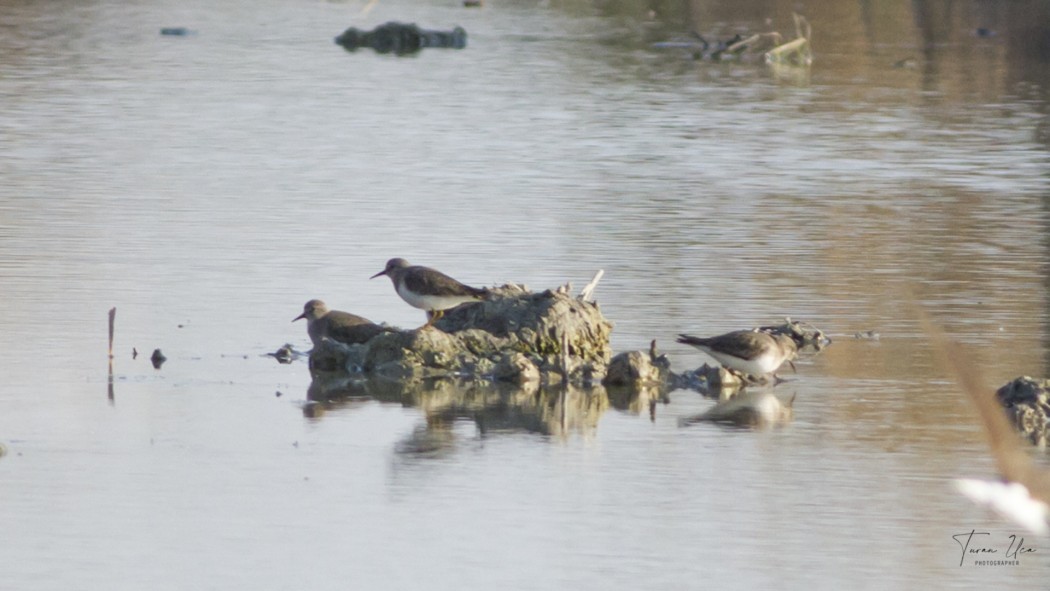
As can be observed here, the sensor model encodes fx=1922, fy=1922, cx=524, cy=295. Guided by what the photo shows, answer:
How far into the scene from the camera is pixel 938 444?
9.34 metres

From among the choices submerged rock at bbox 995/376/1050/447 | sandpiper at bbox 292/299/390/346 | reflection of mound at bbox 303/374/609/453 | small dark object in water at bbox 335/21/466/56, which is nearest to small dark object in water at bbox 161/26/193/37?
small dark object in water at bbox 335/21/466/56

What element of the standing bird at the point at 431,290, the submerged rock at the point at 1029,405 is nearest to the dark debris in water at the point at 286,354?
the standing bird at the point at 431,290

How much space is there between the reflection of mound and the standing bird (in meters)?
0.65

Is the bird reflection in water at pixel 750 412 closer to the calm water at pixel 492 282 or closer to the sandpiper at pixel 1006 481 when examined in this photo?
the calm water at pixel 492 282

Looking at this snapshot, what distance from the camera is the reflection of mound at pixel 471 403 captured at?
31.3ft

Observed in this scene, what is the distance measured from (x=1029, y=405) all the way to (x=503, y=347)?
297 centimetres

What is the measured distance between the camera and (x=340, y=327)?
11.1m

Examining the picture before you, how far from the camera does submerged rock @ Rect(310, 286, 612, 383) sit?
35.2ft

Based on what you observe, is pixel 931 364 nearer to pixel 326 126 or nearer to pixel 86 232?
pixel 86 232

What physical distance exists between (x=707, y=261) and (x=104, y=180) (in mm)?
7345

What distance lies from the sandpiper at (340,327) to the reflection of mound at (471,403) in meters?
0.42

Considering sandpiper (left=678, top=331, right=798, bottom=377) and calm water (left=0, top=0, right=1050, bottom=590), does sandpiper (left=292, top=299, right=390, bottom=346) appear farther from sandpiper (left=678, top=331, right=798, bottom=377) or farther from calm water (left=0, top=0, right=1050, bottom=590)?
sandpiper (left=678, top=331, right=798, bottom=377)

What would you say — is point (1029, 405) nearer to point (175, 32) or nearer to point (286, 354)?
point (286, 354)

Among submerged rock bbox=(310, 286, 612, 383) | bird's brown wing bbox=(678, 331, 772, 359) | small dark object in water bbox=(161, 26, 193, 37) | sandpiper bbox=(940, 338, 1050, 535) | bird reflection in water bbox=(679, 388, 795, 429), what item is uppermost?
sandpiper bbox=(940, 338, 1050, 535)
